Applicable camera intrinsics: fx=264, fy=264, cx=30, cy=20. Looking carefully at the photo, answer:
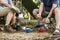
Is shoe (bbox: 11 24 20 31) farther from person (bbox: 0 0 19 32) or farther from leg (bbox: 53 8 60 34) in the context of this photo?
leg (bbox: 53 8 60 34)

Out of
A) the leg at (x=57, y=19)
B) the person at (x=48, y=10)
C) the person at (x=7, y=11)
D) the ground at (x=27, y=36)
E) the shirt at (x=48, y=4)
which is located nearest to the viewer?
the ground at (x=27, y=36)

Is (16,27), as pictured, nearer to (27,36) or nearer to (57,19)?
(27,36)

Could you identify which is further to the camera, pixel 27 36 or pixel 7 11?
pixel 7 11

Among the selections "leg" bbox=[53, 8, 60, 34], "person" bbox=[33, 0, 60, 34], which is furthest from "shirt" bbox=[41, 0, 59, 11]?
"leg" bbox=[53, 8, 60, 34]

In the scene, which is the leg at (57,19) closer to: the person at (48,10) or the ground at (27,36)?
the person at (48,10)

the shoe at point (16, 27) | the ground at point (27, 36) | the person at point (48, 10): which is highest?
the person at point (48, 10)

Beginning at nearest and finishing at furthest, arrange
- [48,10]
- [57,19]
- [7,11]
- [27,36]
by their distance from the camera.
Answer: [27,36] < [57,19] < [7,11] < [48,10]

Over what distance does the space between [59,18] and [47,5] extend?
603mm

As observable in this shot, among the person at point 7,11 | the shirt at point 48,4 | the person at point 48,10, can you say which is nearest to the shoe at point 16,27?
the person at point 7,11

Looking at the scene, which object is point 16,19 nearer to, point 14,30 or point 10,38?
point 14,30

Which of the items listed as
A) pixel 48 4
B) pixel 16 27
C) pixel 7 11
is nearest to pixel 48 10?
pixel 48 4

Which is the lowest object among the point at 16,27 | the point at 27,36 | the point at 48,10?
the point at 27,36

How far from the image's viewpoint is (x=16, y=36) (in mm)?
5363

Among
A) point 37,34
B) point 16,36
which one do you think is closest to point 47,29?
point 37,34
